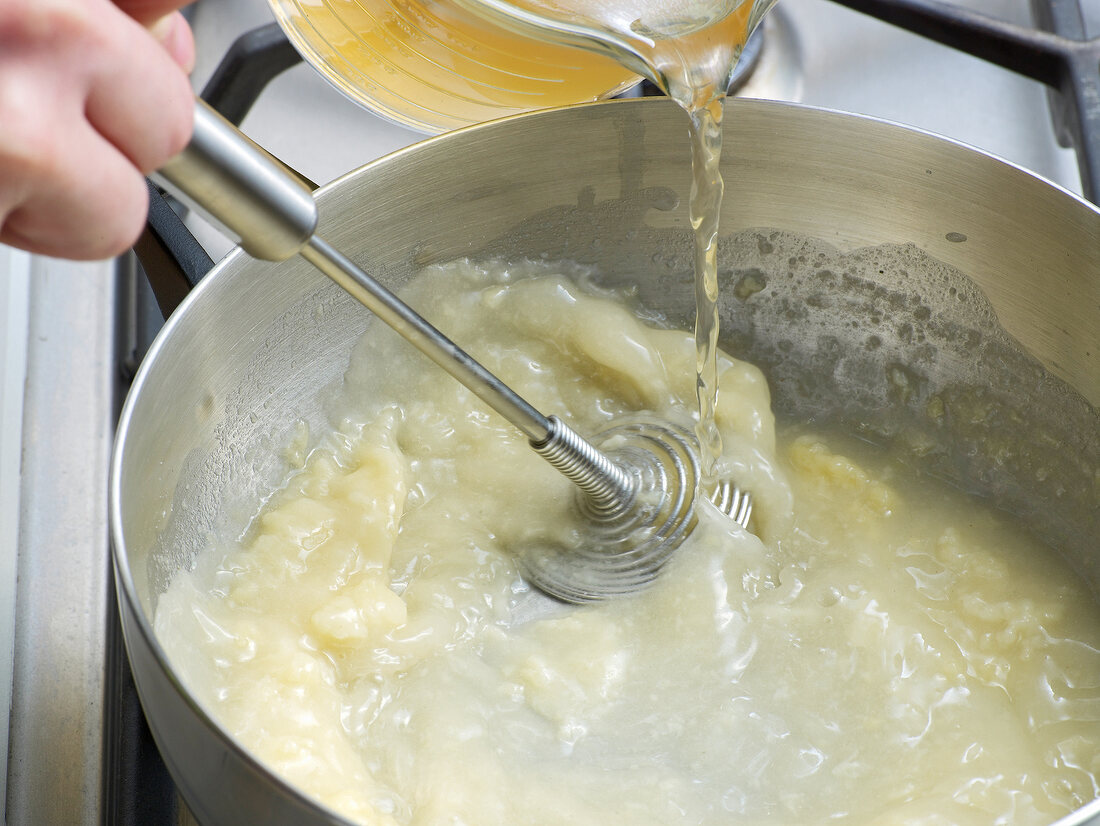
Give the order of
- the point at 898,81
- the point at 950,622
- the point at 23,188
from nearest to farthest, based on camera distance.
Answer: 1. the point at 23,188
2. the point at 950,622
3. the point at 898,81

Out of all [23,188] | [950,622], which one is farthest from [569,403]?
[23,188]

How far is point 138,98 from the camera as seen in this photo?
35 cm

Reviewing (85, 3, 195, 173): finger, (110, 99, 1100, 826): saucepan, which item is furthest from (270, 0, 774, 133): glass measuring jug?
(85, 3, 195, 173): finger

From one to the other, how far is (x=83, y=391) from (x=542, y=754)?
42cm

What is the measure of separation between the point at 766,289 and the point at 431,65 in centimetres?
30

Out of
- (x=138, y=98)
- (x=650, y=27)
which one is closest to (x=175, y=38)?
(x=138, y=98)

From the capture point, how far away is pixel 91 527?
0.76 m

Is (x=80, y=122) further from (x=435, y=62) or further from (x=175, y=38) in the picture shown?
(x=435, y=62)

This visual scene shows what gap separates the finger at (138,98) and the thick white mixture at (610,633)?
1.11 ft

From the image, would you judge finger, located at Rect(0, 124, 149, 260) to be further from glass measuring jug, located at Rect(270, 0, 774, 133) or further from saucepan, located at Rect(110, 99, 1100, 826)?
glass measuring jug, located at Rect(270, 0, 774, 133)

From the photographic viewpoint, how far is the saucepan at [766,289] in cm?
69

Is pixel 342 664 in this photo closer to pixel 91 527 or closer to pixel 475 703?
pixel 475 703

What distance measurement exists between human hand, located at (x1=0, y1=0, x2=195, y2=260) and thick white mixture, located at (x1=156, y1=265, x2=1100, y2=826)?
1.06 ft

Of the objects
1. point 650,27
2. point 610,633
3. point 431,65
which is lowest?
point 610,633
